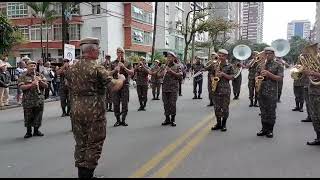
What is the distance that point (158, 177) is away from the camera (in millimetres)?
6125

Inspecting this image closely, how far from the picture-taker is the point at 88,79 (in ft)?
18.7

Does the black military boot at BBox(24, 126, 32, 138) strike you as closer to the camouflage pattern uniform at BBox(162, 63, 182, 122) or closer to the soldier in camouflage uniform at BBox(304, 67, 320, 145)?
the camouflage pattern uniform at BBox(162, 63, 182, 122)

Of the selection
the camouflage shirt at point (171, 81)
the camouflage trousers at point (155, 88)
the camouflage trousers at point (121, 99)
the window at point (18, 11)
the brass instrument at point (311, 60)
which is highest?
the window at point (18, 11)

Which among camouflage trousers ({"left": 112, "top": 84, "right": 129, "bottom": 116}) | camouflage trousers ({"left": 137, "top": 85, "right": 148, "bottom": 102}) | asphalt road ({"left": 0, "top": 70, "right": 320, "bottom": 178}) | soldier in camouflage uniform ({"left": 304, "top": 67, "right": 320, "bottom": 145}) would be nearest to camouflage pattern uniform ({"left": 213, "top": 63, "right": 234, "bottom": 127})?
asphalt road ({"left": 0, "top": 70, "right": 320, "bottom": 178})

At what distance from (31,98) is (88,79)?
4419 millimetres

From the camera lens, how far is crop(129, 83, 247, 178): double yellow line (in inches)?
251

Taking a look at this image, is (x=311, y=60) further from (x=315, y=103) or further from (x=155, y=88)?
(x=155, y=88)

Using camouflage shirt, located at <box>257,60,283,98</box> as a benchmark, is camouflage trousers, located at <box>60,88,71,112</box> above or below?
below

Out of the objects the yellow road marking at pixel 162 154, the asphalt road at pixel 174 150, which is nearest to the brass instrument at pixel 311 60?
the asphalt road at pixel 174 150

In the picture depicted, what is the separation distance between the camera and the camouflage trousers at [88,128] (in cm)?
577

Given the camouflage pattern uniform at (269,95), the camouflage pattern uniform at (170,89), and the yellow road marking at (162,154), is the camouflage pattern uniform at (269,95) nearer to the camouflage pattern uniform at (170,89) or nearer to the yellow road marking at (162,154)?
the yellow road marking at (162,154)

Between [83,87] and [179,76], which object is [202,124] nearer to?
[179,76]

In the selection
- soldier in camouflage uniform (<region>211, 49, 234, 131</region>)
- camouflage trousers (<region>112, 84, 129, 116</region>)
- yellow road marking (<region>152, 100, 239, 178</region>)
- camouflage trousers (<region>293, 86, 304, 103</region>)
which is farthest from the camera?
camouflage trousers (<region>293, 86, 304, 103</region>)

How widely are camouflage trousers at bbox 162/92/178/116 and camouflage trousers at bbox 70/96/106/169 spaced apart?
5311mm
